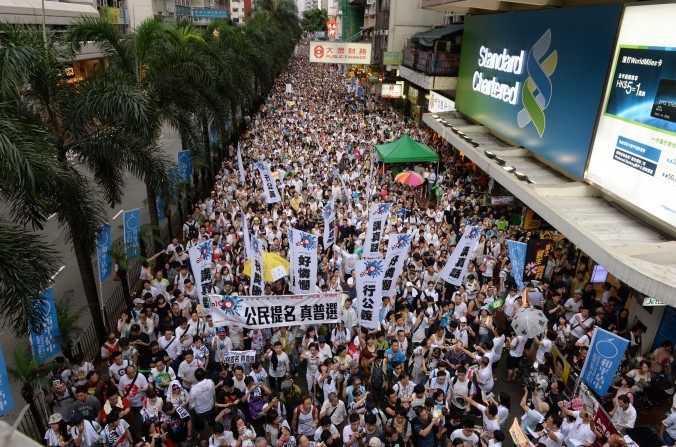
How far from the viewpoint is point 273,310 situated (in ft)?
27.4

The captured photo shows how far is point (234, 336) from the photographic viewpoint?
874cm

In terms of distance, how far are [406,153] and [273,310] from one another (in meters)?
12.8

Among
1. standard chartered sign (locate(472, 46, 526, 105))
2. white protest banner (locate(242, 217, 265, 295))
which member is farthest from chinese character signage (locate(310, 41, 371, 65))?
white protest banner (locate(242, 217, 265, 295))

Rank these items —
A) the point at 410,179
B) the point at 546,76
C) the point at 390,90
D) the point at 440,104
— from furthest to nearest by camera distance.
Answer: the point at 390,90
the point at 440,104
the point at 410,179
the point at 546,76

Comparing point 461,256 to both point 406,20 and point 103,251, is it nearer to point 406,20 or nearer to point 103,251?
point 103,251

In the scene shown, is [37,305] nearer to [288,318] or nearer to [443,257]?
[288,318]

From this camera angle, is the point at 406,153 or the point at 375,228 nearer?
the point at 375,228

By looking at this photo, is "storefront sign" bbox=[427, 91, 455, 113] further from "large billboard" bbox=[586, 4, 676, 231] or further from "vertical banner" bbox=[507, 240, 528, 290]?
"vertical banner" bbox=[507, 240, 528, 290]

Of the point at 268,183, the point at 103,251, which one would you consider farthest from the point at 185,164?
the point at 103,251

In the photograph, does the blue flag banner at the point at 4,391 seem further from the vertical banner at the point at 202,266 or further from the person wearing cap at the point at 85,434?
the vertical banner at the point at 202,266

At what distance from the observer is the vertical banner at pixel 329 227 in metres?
12.4

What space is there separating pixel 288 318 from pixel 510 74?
12398 mm

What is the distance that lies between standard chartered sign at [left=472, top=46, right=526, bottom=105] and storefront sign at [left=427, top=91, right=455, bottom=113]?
13.4ft

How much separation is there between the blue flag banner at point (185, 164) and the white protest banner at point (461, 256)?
33.0 feet
